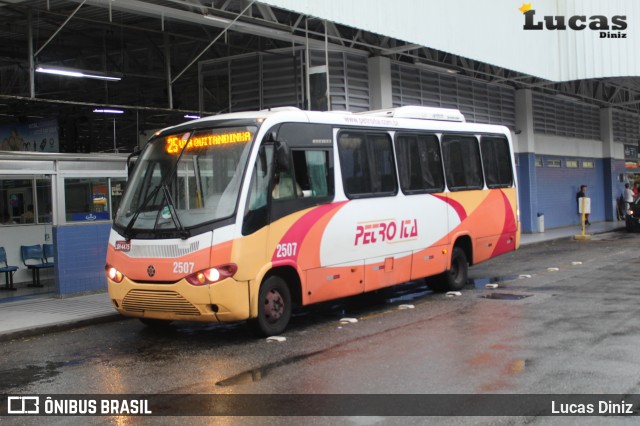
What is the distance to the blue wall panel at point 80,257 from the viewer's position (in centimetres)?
1237

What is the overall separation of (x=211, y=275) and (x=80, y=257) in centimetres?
573

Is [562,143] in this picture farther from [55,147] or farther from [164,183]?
[164,183]

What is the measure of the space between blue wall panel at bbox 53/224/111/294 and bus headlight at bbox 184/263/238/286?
213 inches

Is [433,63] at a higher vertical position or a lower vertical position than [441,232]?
higher

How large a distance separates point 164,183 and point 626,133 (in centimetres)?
3304

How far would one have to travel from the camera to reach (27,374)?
7.35 meters

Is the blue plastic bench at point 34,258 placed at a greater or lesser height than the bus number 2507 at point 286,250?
lesser

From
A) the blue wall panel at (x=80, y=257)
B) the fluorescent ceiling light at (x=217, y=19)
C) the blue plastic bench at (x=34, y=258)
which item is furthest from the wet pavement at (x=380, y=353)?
the fluorescent ceiling light at (x=217, y=19)

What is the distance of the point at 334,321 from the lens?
9.88 metres

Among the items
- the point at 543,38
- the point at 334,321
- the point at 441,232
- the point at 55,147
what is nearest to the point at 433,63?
the point at 543,38

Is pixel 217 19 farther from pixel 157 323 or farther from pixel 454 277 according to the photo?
pixel 454 277

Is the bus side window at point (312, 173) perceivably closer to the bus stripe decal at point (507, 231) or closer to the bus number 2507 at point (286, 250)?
the bus number 2507 at point (286, 250)

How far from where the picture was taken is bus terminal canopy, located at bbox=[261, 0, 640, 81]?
14.9 meters

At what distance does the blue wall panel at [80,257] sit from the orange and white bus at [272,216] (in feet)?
12.2
